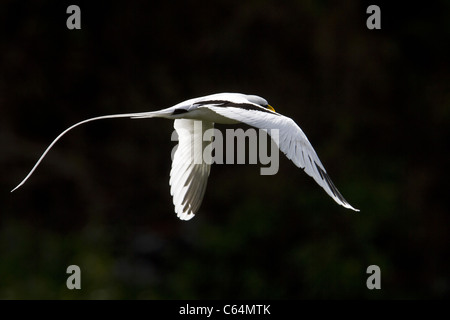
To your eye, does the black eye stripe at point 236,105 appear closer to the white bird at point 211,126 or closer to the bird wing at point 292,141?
the white bird at point 211,126

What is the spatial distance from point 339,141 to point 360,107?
1.75 ft

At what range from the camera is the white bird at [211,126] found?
5406 millimetres

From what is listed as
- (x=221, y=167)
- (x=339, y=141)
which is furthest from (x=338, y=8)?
(x=221, y=167)

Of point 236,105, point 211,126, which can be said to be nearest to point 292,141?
point 236,105

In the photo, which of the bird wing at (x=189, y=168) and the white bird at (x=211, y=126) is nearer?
the white bird at (x=211, y=126)

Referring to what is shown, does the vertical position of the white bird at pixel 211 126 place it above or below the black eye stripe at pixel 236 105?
below

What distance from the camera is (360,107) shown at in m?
13.1

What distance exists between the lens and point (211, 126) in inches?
278

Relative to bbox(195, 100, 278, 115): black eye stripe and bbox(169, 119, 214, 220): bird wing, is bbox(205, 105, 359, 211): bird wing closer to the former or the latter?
bbox(195, 100, 278, 115): black eye stripe

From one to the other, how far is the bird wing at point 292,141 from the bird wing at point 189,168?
4.42 feet

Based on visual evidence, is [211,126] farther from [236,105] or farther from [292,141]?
[292,141]

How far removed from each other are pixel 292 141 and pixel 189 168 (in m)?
1.72

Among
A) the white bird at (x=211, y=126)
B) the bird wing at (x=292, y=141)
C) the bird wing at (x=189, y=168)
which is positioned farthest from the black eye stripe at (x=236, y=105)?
the bird wing at (x=189, y=168)

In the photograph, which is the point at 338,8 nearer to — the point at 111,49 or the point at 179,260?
the point at 111,49
